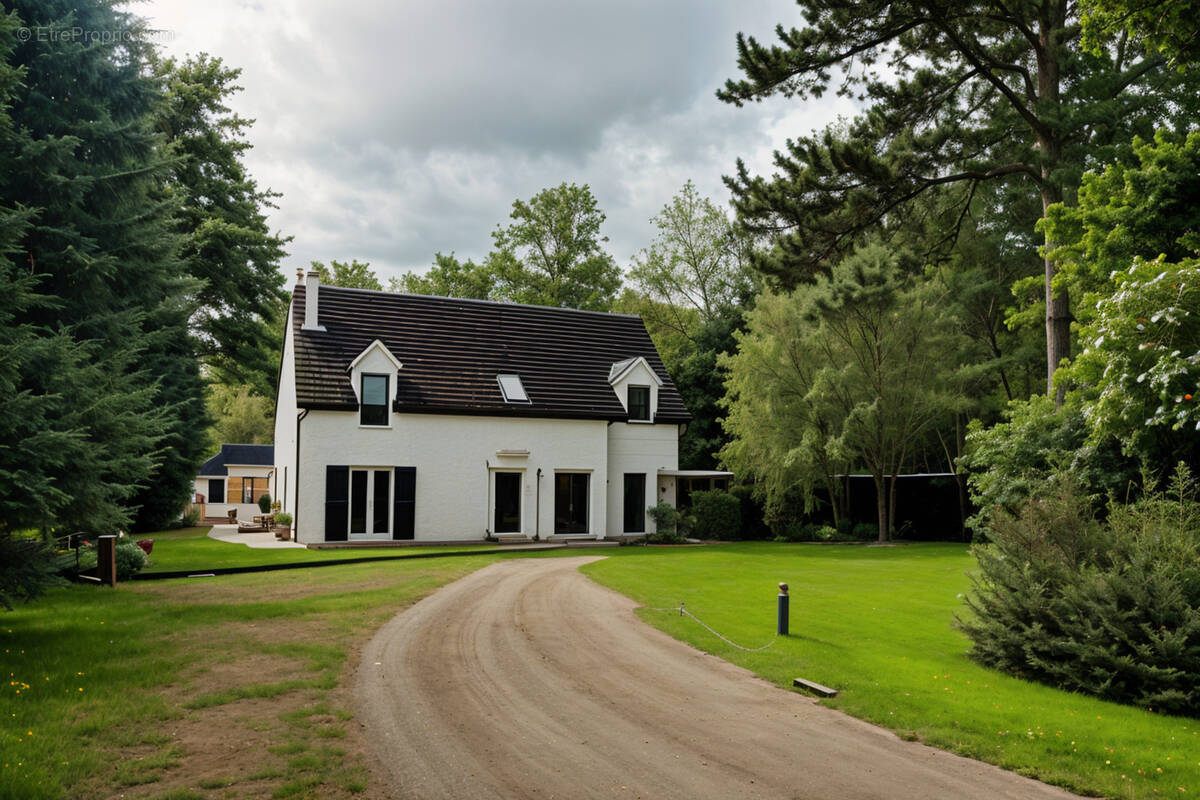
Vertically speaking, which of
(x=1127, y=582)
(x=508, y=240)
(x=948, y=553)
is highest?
(x=508, y=240)

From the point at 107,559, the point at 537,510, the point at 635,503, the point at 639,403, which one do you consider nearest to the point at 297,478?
the point at 537,510

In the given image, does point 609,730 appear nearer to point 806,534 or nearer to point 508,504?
point 508,504

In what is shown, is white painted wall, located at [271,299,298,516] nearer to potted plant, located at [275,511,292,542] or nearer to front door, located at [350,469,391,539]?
potted plant, located at [275,511,292,542]

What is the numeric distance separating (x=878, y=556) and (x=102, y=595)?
840 inches

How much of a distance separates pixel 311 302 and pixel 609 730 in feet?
77.3

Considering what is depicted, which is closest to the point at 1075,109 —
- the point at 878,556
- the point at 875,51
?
the point at 875,51

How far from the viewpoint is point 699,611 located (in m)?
13.2

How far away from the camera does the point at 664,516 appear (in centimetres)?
2970

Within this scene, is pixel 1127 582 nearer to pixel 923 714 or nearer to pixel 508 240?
pixel 923 714

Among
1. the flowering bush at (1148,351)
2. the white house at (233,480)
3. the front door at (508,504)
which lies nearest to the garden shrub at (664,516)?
the front door at (508,504)

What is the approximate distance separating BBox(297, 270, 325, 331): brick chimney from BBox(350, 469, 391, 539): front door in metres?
5.55

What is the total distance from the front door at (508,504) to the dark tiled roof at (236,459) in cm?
2524

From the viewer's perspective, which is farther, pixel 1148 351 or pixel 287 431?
pixel 287 431

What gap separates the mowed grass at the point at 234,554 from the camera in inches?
732
